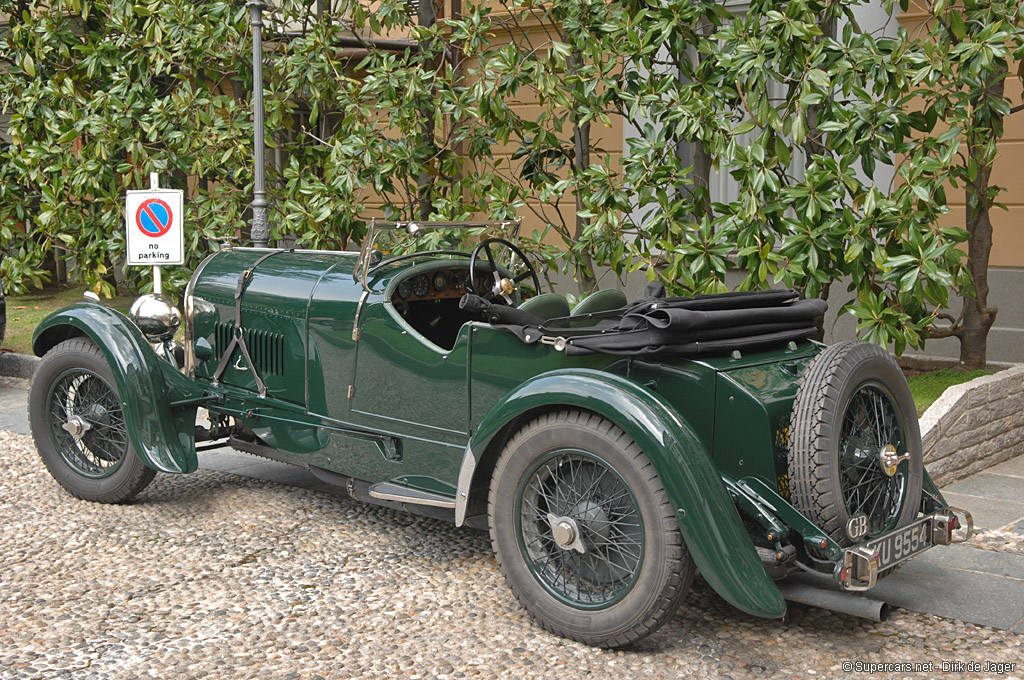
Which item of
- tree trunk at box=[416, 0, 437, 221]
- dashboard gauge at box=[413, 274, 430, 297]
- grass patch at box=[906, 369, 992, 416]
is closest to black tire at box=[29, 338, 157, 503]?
dashboard gauge at box=[413, 274, 430, 297]

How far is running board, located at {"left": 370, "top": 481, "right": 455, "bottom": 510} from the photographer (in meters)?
4.05

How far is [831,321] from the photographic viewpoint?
8.95 m

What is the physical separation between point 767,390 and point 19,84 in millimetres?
9688

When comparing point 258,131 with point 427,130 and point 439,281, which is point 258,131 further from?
point 439,281

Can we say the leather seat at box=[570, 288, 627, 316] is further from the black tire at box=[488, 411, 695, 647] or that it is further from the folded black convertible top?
the black tire at box=[488, 411, 695, 647]

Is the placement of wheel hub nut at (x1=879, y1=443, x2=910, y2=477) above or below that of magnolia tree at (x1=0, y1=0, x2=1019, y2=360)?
below

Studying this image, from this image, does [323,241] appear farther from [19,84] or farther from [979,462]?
[979,462]

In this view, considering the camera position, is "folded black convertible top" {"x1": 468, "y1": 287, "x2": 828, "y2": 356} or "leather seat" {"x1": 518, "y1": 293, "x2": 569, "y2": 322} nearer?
"folded black convertible top" {"x1": 468, "y1": 287, "x2": 828, "y2": 356}

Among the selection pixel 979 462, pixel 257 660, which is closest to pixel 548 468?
pixel 257 660

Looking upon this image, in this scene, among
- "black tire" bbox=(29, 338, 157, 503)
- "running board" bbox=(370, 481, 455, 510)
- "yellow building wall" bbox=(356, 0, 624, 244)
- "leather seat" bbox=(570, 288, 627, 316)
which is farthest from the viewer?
"yellow building wall" bbox=(356, 0, 624, 244)

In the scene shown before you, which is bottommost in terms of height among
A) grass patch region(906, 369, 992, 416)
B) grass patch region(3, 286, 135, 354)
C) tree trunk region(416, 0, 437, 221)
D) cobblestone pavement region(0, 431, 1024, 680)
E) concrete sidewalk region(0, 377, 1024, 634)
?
cobblestone pavement region(0, 431, 1024, 680)

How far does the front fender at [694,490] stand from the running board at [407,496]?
899 millimetres

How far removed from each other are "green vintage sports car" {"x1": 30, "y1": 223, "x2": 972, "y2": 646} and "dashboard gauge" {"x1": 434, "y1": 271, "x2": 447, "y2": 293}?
0.5 inches

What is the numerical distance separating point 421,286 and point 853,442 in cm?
215
